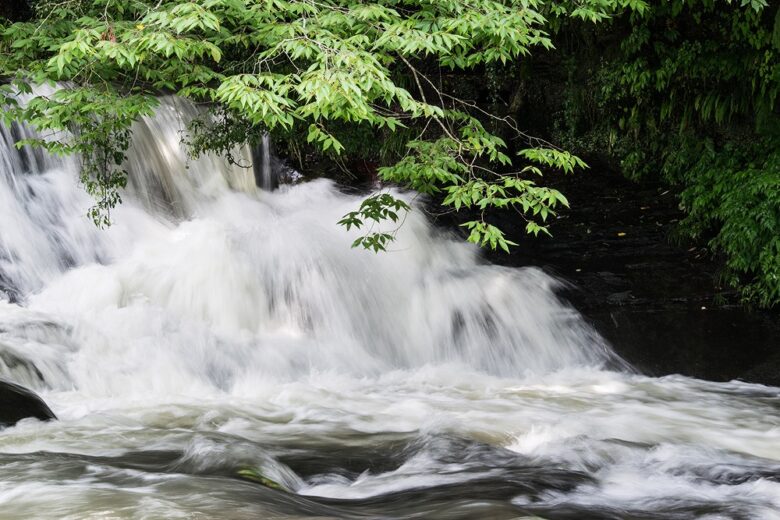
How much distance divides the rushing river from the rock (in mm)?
82

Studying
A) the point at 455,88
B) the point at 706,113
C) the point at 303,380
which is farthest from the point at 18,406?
the point at 455,88

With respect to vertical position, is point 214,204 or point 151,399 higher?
point 214,204

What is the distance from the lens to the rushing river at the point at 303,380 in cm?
398

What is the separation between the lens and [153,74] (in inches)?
237

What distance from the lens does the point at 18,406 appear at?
5.02 m

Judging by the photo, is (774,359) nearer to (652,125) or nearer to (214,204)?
(652,125)

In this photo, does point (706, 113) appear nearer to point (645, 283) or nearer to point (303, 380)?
point (645, 283)

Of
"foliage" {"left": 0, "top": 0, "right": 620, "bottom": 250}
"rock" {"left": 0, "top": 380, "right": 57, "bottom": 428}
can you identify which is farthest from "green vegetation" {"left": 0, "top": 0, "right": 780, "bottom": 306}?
"rock" {"left": 0, "top": 380, "right": 57, "bottom": 428}

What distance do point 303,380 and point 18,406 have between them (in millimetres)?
2518

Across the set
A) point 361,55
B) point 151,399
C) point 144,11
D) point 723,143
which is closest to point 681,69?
point 723,143

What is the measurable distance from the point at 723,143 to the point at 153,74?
630 cm

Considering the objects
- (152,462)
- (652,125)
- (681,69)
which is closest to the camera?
(152,462)

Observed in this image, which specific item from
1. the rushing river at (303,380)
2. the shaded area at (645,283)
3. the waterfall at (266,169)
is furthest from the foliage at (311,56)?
the waterfall at (266,169)

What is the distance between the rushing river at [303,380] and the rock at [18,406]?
0.08 m
